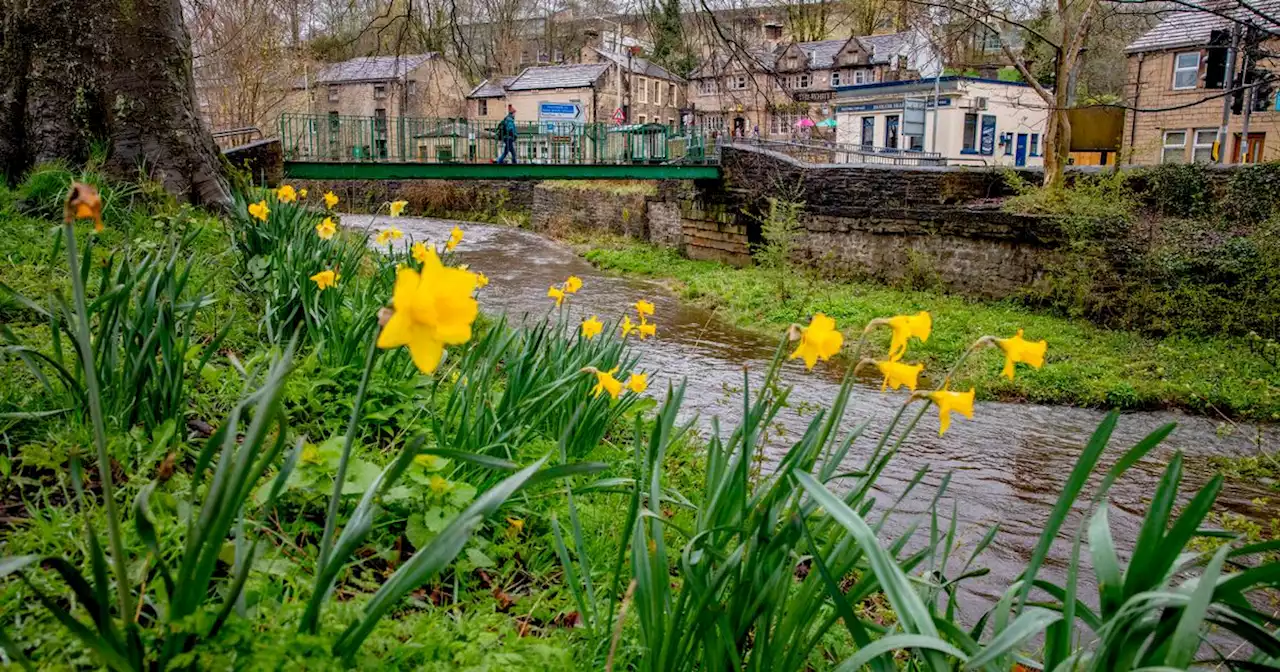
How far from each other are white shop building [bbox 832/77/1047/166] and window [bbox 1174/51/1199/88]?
586 cm

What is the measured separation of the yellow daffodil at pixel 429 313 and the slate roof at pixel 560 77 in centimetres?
3862

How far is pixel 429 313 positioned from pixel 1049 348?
1040 cm

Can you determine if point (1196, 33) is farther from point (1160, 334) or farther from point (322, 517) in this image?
point (322, 517)

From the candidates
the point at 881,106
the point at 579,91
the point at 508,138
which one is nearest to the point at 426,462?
the point at 508,138

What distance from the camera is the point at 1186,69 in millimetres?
24234

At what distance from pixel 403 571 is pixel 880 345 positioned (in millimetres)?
9888

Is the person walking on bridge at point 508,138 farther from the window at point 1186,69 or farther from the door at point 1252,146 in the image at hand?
the window at point 1186,69

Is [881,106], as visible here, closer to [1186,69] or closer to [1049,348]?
[1186,69]

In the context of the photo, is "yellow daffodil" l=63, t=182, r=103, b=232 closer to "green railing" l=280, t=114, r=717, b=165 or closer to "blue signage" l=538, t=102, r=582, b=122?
"green railing" l=280, t=114, r=717, b=165

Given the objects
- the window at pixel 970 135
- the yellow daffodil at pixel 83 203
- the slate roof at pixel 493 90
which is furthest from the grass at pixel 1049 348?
the slate roof at pixel 493 90

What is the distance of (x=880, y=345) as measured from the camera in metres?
10.7

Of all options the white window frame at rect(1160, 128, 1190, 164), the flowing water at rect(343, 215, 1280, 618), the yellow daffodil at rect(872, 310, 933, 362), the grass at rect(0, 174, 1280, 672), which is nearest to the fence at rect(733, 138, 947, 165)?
the white window frame at rect(1160, 128, 1190, 164)

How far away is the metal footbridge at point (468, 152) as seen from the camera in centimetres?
1452

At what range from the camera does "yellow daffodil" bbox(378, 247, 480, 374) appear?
1.09m
